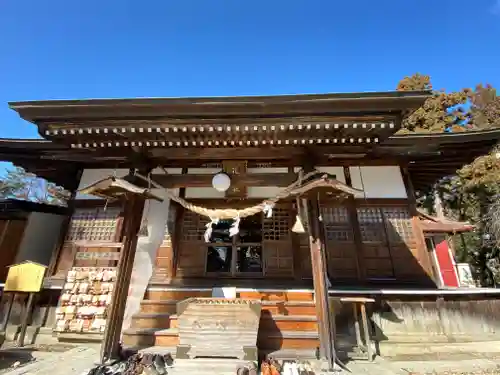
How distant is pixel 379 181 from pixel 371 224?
131cm

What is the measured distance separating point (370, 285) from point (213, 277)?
13.0 feet

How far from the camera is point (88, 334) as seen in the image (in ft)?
18.9

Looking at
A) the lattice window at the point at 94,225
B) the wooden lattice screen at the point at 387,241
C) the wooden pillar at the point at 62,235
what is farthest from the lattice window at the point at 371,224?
the wooden pillar at the point at 62,235

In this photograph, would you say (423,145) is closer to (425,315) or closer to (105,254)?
(425,315)

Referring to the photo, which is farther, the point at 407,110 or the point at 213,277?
the point at 213,277

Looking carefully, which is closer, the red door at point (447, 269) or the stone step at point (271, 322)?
the stone step at point (271, 322)

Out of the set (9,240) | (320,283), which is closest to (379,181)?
(320,283)

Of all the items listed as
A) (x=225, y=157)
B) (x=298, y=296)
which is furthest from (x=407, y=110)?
(x=298, y=296)

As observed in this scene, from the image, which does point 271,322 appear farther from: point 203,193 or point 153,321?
point 203,193

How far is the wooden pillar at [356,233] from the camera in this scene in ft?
21.0

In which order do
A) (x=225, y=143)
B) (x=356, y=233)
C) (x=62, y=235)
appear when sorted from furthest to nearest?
(x=62, y=235)
(x=356, y=233)
(x=225, y=143)

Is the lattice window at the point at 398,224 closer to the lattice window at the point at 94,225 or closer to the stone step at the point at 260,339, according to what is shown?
the stone step at the point at 260,339

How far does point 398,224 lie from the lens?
6871 mm

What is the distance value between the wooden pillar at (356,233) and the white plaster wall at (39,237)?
28.3ft
